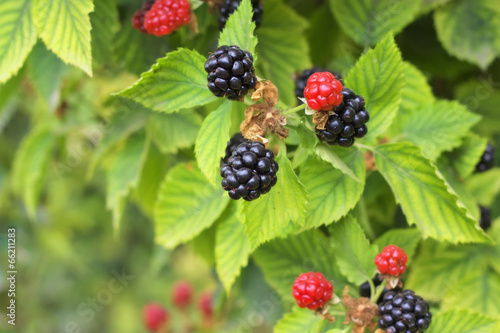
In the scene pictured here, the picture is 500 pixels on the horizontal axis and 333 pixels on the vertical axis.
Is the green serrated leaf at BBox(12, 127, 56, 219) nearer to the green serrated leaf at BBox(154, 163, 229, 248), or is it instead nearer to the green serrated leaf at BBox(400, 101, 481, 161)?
the green serrated leaf at BBox(154, 163, 229, 248)

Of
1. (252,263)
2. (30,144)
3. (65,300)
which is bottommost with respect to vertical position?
(65,300)

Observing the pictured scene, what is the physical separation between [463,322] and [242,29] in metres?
0.58

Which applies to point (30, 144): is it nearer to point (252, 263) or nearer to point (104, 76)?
point (104, 76)

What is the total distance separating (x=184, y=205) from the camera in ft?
3.15

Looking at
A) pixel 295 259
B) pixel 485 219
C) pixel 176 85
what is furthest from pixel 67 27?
pixel 485 219

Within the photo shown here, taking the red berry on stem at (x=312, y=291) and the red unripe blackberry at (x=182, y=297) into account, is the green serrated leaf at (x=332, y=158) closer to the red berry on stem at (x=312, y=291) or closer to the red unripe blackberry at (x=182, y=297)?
the red berry on stem at (x=312, y=291)

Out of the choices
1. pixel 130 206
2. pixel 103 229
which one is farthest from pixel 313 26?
pixel 103 229

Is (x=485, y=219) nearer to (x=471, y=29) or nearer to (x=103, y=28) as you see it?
(x=471, y=29)

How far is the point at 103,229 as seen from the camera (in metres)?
2.52

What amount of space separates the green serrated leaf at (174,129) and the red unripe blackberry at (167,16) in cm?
27

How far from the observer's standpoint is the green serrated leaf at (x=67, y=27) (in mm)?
808

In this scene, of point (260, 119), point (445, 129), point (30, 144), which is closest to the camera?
point (260, 119)

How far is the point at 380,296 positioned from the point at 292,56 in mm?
564

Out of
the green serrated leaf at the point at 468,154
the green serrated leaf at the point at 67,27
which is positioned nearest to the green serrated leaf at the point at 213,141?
the green serrated leaf at the point at 67,27
